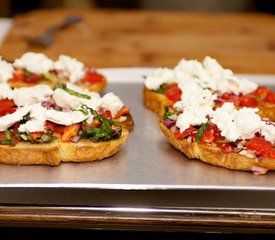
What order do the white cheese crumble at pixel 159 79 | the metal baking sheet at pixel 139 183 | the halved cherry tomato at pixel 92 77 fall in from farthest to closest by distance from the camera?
the halved cherry tomato at pixel 92 77 → the white cheese crumble at pixel 159 79 → the metal baking sheet at pixel 139 183

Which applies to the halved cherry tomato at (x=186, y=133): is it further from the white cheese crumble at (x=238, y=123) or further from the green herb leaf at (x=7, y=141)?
the green herb leaf at (x=7, y=141)

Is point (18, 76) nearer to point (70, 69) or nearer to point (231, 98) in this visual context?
point (70, 69)

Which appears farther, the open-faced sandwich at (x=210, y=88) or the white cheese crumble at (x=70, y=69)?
the white cheese crumble at (x=70, y=69)

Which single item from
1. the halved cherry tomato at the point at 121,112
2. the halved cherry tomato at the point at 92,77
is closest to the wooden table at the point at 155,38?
the halved cherry tomato at the point at 92,77

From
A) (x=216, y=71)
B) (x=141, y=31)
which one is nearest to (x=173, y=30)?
(x=141, y=31)

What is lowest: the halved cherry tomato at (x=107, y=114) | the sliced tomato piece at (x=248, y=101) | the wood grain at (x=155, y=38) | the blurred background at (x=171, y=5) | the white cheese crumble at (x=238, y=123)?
the blurred background at (x=171, y=5)

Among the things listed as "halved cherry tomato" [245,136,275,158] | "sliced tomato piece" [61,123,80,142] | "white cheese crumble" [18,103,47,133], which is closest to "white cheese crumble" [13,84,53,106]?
"white cheese crumble" [18,103,47,133]
